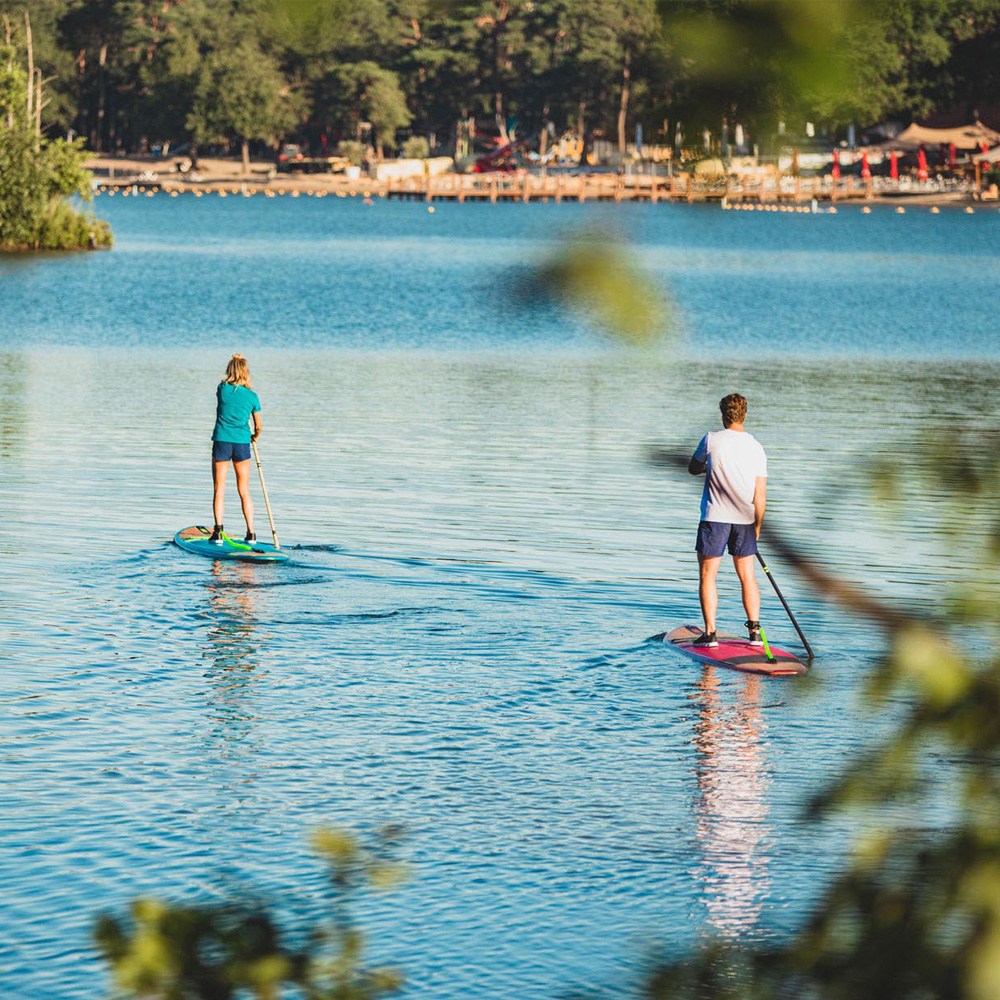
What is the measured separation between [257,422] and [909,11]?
60.6ft

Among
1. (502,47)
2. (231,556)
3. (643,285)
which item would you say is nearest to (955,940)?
(643,285)

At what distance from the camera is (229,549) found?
19938mm

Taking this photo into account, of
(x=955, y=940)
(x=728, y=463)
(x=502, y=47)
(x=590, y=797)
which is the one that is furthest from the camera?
(x=728, y=463)

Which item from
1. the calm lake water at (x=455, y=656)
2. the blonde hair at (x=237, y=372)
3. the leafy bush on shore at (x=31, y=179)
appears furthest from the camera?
the leafy bush on shore at (x=31, y=179)

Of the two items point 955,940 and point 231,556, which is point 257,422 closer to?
point 231,556

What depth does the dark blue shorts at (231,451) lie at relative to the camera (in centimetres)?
2041

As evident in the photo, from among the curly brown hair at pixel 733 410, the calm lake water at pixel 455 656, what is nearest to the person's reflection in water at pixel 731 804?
the calm lake water at pixel 455 656

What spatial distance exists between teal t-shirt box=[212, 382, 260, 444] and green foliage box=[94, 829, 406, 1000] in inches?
702

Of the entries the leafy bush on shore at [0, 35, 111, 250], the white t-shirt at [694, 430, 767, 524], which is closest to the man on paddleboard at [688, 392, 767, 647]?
the white t-shirt at [694, 430, 767, 524]

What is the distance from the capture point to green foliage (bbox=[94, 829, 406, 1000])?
2254 mm

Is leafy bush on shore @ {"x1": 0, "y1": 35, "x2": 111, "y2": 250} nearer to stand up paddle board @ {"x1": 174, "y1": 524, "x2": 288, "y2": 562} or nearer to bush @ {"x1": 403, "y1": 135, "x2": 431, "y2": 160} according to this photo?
bush @ {"x1": 403, "y1": 135, "x2": 431, "y2": 160}

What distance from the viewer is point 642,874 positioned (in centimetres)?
1015

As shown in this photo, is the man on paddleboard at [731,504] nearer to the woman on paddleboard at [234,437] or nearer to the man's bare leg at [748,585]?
the man's bare leg at [748,585]

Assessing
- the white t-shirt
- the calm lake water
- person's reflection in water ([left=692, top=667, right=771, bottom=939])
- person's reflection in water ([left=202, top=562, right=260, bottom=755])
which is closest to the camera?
the calm lake water
